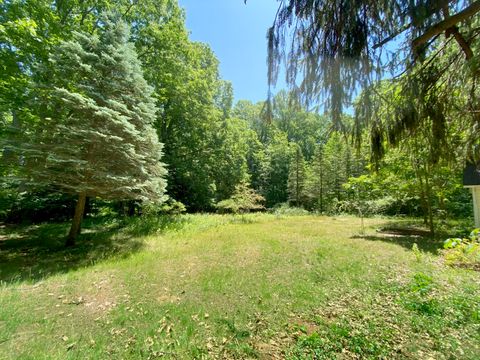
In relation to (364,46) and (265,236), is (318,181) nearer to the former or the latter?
(265,236)

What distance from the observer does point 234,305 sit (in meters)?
3.58

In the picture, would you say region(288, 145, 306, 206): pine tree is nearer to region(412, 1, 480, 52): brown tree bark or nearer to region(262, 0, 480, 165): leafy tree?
region(262, 0, 480, 165): leafy tree

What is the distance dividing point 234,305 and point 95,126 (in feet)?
18.8

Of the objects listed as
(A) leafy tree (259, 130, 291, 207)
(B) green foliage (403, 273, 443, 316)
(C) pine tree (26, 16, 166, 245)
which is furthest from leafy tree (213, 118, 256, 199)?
(B) green foliage (403, 273, 443, 316)

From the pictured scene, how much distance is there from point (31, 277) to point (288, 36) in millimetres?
6199

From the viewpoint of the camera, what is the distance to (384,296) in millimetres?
3674

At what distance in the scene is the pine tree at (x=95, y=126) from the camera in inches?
230

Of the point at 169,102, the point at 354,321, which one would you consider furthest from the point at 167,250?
the point at 169,102

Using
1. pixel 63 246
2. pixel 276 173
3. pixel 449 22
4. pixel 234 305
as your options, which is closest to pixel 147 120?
pixel 63 246

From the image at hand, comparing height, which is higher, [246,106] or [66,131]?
[246,106]

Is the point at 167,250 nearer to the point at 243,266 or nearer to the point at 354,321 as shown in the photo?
the point at 243,266

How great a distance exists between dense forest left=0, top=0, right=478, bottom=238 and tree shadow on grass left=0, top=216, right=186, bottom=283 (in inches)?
36.8

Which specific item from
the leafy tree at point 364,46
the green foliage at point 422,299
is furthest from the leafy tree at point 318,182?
the leafy tree at point 364,46

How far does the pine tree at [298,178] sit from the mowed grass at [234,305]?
22671 millimetres
